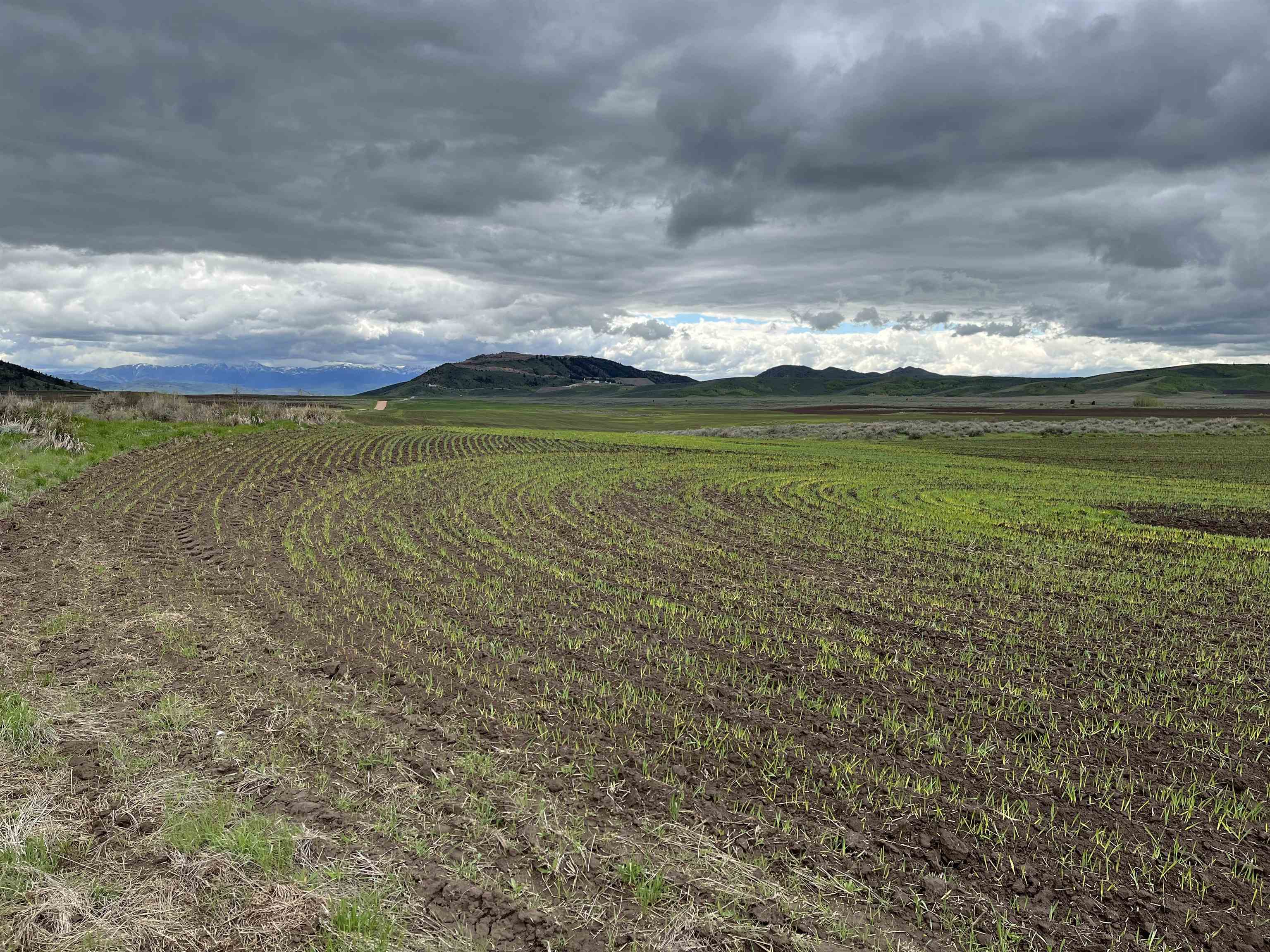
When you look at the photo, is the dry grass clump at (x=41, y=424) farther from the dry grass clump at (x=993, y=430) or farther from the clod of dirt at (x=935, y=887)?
the dry grass clump at (x=993, y=430)

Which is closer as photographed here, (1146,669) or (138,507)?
(1146,669)

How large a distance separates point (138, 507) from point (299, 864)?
1957 cm

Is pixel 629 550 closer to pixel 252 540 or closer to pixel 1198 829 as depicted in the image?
pixel 252 540

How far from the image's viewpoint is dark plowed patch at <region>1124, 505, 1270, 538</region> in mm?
21656

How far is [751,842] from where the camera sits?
6.13m

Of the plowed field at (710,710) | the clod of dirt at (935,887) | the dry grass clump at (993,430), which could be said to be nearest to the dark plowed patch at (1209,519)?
the plowed field at (710,710)

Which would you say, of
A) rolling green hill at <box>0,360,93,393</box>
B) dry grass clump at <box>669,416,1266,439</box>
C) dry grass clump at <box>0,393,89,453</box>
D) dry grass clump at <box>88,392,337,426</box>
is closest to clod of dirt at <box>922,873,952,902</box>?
dry grass clump at <box>0,393,89,453</box>

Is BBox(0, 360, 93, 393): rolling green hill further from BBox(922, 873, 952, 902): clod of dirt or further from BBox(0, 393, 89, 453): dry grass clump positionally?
BBox(922, 873, 952, 902): clod of dirt

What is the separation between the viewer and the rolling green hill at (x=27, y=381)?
5157 inches

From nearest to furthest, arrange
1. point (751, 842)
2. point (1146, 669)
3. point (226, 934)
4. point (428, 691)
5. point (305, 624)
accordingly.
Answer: point (226, 934) → point (751, 842) → point (428, 691) → point (1146, 669) → point (305, 624)

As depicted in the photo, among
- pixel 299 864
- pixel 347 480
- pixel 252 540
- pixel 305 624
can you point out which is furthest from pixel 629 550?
pixel 347 480

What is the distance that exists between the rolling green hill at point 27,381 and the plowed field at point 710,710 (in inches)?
5576

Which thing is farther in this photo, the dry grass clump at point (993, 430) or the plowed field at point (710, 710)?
the dry grass clump at point (993, 430)

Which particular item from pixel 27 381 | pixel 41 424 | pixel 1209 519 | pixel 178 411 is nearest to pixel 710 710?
pixel 1209 519
